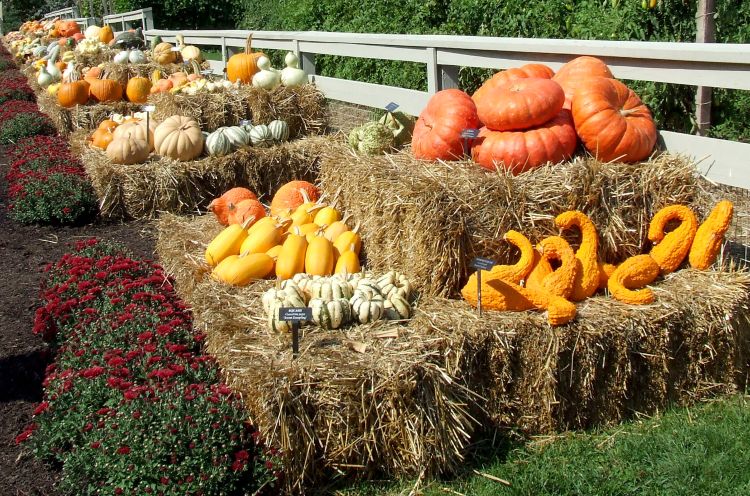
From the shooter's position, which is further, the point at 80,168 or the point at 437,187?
the point at 80,168

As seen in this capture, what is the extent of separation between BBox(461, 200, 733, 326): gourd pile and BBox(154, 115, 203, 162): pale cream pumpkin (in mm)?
4623

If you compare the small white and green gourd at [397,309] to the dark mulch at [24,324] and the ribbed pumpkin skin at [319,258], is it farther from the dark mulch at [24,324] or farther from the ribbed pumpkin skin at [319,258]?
the dark mulch at [24,324]

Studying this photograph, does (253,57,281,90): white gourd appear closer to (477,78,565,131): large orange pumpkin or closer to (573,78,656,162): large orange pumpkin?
(477,78,565,131): large orange pumpkin

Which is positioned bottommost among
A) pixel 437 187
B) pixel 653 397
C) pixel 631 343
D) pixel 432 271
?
pixel 653 397

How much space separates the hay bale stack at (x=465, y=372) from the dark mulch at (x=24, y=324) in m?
1.02

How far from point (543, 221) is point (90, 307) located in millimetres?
2707

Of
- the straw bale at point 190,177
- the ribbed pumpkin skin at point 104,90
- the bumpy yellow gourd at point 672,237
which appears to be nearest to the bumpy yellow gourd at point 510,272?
the bumpy yellow gourd at point 672,237

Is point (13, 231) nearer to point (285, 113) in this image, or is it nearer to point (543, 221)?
point (285, 113)

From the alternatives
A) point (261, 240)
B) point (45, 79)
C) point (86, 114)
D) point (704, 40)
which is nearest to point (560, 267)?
point (261, 240)

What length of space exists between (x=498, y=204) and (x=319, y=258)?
4.28ft

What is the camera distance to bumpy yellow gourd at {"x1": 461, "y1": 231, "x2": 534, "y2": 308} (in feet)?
12.9

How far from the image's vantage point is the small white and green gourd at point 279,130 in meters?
8.25

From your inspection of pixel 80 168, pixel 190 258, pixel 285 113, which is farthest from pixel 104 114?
pixel 190 258

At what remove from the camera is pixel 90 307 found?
4.77m
